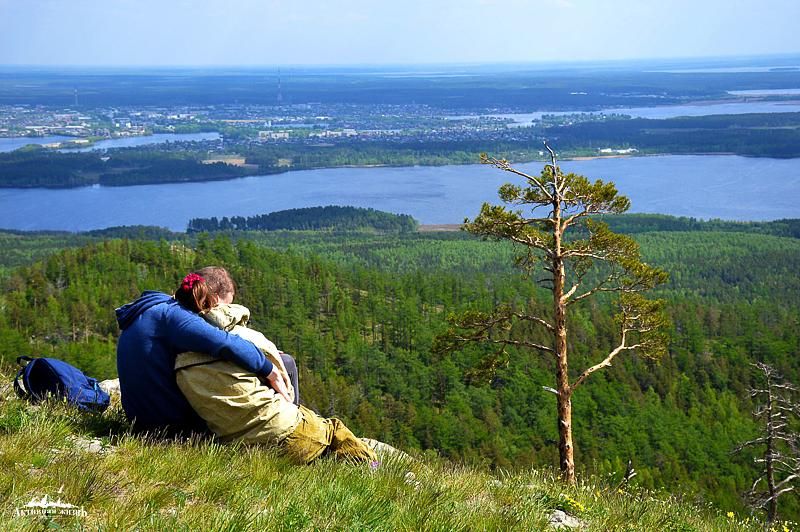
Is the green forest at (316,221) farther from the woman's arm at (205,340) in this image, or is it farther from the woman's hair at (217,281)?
the woman's arm at (205,340)

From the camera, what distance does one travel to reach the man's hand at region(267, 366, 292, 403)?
594cm

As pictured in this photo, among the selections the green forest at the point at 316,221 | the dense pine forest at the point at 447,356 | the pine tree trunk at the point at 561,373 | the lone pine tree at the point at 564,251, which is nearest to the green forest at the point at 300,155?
the green forest at the point at 316,221

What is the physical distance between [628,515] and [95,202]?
459 feet

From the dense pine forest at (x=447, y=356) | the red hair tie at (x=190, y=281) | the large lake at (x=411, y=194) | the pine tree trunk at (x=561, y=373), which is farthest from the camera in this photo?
the large lake at (x=411, y=194)

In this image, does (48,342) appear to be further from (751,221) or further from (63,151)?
(63,151)

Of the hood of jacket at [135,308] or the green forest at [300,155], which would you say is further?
the green forest at [300,155]

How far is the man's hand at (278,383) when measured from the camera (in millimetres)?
5938

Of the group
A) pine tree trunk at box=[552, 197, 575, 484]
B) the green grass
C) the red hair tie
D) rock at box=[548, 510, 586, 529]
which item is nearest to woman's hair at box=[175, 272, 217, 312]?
the red hair tie

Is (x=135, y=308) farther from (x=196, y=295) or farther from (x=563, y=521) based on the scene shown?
(x=563, y=521)

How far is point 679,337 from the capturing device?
57.1 metres

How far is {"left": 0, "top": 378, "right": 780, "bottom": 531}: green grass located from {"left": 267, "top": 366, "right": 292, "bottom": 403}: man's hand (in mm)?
512

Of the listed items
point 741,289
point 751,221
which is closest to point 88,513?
point 741,289

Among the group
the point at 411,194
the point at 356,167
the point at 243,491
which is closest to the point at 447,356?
the point at 243,491

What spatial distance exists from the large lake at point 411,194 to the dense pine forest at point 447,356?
43.0 metres
